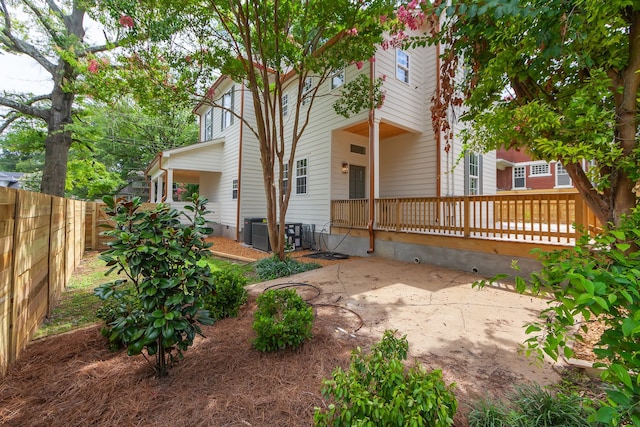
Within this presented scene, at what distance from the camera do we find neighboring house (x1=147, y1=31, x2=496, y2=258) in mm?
8109

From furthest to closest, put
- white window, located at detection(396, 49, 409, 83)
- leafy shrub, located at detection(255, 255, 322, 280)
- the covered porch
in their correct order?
the covered porch
white window, located at detection(396, 49, 409, 83)
leafy shrub, located at detection(255, 255, 322, 280)

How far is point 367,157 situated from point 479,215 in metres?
Answer: 4.98

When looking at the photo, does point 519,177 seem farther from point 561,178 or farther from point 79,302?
point 79,302

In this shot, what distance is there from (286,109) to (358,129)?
3.66 m

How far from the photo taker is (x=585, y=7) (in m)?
1.95

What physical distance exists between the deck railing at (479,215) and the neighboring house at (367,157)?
0.60m

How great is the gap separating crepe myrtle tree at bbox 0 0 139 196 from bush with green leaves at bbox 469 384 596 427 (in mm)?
12222

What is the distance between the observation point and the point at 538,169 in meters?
17.9

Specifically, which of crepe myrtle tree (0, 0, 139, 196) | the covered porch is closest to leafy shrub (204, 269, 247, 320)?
the covered porch

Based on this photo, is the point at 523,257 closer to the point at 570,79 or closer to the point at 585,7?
the point at 570,79

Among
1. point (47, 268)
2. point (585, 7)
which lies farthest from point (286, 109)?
point (585, 7)

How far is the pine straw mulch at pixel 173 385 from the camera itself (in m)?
1.81

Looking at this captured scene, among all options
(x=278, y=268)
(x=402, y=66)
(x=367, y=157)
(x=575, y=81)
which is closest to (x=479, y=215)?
(x=575, y=81)

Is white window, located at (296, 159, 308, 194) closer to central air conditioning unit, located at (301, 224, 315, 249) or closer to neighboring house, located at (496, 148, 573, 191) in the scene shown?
central air conditioning unit, located at (301, 224, 315, 249)
